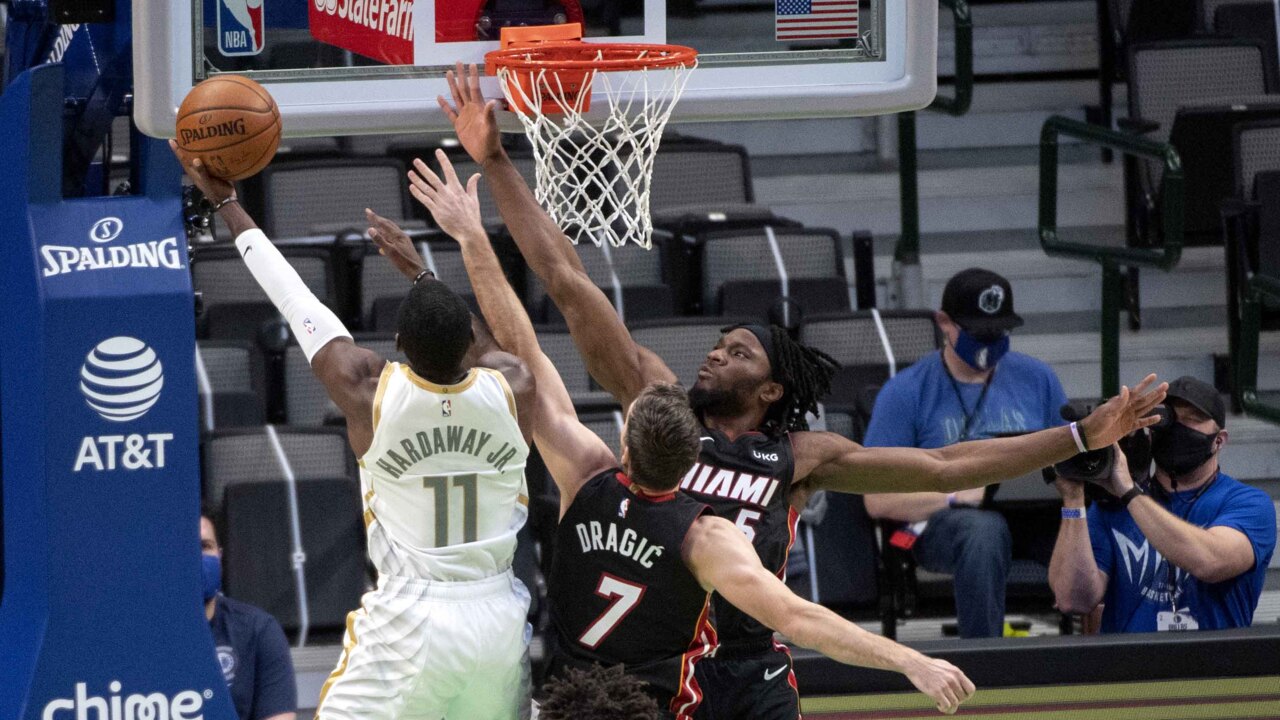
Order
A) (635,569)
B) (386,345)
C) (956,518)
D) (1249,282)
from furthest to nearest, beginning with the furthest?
(1249,282)
(386,345)
(956,518)
(635,569)

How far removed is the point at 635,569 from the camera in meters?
4.52

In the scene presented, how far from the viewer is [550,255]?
511cm

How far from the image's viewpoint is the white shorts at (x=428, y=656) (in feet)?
15.0

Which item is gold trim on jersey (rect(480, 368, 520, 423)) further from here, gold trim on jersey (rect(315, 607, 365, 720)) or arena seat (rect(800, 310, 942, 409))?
arena seat (rect(800, 310, 942, 409))

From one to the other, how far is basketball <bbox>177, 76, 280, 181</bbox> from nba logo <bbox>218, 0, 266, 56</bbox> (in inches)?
13.3

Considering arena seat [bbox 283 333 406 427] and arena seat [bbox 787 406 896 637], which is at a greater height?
arena seat [bbox 283 333 406 427]

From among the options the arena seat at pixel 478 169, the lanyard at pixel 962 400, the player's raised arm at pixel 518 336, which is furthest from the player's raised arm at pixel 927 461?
the arena seat at pixel 478 169

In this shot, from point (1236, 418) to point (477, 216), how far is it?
4.88 metres

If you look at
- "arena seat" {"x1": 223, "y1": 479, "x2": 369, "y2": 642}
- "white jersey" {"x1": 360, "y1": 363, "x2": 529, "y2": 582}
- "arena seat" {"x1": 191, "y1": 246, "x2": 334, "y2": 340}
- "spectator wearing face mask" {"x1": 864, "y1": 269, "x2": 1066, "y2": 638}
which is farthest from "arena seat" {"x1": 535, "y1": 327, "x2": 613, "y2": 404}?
"white jersey" {"x1": 360, "y1": 363, "x2": 529, "y2": 582}

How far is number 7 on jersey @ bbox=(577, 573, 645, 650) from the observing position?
4.54 metres

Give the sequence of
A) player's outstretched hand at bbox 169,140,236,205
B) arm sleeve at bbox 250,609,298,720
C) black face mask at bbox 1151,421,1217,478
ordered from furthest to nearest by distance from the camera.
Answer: black face mask at bbox 1151,421,1217,478 < arm sleeve at bbox 250,609,298,720 < player's outstretched hand at bbox 169,140,236,205

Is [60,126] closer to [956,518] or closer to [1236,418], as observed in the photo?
[956,518]

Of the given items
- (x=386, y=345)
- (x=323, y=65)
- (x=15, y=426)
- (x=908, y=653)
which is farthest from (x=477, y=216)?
(x=386, y=345)

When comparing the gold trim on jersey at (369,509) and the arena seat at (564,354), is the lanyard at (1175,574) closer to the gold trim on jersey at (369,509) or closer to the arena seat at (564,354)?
the arena seat at (564,354)
